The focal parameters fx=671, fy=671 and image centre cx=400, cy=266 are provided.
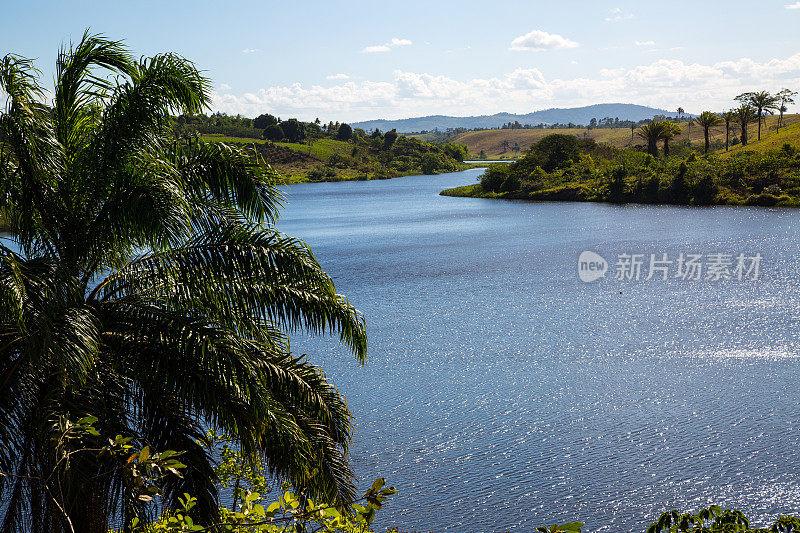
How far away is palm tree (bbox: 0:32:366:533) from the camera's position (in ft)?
26.5

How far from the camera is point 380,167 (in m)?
175

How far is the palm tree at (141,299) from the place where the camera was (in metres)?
8.09

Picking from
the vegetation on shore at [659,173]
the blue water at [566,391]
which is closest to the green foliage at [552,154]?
the vegetation on shore at [659,173]

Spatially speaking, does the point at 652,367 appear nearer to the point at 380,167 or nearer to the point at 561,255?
the point at 561,255

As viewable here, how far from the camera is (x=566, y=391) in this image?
21203mm

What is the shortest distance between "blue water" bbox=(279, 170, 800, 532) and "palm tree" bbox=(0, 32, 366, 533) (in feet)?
21.6

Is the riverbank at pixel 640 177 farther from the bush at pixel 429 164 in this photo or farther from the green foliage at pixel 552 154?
the bush at pixel 429 164

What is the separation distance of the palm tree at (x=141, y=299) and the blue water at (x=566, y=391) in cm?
659

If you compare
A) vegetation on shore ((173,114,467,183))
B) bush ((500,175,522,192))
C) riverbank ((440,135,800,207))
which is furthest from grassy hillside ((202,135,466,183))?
bush ((500,175,522,192))

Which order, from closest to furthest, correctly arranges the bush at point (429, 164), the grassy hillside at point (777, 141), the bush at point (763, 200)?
the bush at point (763, 200), the grassy hillside at point (777, 141), the bush at point (429, 164)

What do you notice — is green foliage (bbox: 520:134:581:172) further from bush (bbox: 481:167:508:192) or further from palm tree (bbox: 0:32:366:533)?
palm tree (bbox: 0:32:366:533)

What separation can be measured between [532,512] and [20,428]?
406 inches

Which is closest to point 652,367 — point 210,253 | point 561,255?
point 210,253

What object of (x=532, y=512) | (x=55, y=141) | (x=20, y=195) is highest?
(x=55, y=141)
